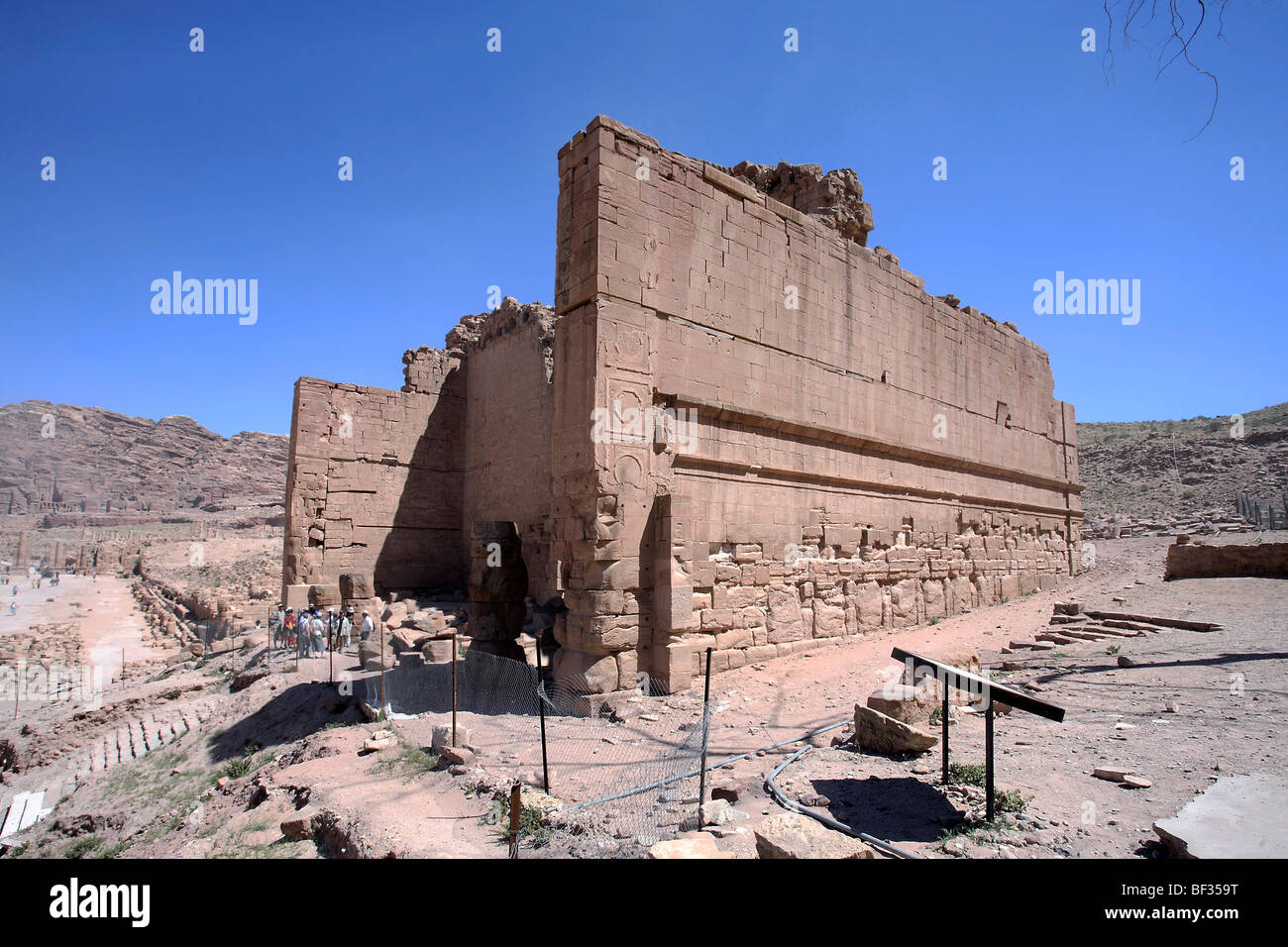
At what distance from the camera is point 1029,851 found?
3498 millimetres

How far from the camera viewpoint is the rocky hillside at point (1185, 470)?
36125 mm

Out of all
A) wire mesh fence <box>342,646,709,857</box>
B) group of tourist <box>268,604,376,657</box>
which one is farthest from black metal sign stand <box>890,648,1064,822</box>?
group of tourist <box>268,604,376,657</box>

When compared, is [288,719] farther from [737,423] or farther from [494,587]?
[737,423]

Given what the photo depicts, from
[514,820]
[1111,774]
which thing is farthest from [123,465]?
[1111,774]

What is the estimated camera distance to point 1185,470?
4197 centimetres

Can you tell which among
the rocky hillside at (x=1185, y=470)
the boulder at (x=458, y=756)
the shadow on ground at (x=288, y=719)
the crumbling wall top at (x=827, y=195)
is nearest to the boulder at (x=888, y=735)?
the boulder at (x=458, y=756)

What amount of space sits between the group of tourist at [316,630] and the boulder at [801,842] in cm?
1158

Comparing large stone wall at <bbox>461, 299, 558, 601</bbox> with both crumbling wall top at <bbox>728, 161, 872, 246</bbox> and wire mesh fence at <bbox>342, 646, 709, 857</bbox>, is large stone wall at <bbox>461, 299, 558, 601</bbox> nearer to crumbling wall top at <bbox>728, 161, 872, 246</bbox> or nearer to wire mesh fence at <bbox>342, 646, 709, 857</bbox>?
wire mesh fence at <bbox>342, 646, 709, 857</bbox>

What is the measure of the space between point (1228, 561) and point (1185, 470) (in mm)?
35244

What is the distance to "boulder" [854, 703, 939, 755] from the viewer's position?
531 centimetres
